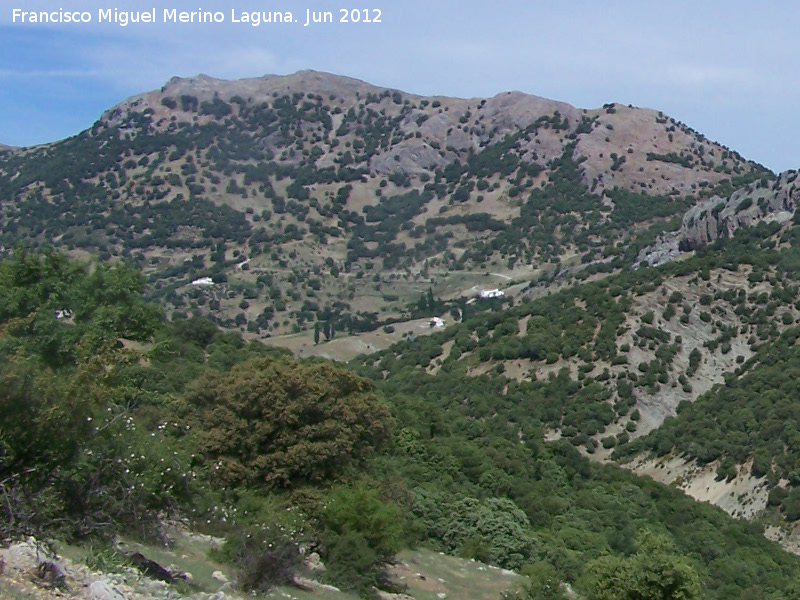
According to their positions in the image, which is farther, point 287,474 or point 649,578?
point 287,474

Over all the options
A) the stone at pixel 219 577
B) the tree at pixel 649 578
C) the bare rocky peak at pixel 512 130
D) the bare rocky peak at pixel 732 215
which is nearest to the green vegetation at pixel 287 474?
the tree at pixel 649 578

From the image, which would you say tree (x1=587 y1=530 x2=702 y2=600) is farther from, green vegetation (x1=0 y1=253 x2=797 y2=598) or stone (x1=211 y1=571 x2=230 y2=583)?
Result: stone (x1=211 y1=571 x2=230 y2=583)

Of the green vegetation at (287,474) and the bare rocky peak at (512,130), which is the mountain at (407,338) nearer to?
the green vegetation at (287,474)

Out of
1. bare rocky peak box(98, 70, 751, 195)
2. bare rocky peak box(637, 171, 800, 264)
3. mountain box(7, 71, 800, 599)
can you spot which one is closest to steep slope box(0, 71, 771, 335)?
bare rocky peak box(98, 70, 751, 195)

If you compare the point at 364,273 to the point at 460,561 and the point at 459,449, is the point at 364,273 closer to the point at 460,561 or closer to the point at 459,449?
the point at 459,449

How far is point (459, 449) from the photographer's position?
36656 millimetres

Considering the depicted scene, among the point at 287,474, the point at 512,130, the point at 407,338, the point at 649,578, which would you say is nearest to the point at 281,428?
the point at 287,474

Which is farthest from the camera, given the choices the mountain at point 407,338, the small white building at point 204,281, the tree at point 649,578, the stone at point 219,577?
the small white building at point 204,281

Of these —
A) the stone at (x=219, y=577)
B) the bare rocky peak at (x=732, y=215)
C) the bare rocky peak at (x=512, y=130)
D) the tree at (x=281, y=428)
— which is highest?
the bare rocky peak at (x=512, y=130)

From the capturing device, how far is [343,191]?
163625mm

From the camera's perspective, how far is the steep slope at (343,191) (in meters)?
130

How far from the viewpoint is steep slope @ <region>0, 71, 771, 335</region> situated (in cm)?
12962

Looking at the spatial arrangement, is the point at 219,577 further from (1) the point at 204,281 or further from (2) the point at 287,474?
(1) the point at 204,281

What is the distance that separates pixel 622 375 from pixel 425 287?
71071 mm
